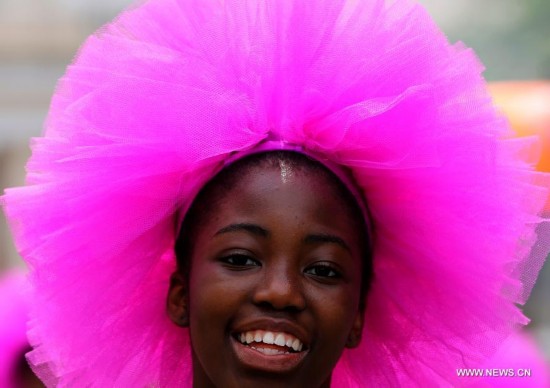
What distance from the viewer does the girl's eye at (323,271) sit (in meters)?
2.52

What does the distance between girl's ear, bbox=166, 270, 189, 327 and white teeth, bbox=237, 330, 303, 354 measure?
0.98 ft

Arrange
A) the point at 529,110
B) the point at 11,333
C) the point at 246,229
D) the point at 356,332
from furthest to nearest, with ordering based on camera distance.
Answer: the point at 529,110, the point at 11,333, the point at 356,332, the point at 246,229

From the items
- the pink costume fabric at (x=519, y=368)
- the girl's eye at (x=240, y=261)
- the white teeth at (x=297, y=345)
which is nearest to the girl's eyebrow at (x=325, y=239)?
the girl's eye at (x=240, y=261)

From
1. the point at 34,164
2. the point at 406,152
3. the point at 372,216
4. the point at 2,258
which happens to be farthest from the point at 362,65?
the point at 2,258

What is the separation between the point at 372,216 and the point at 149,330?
685 mm

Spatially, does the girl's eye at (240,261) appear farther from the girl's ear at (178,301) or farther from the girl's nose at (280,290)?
the girl's ear at (178,301)

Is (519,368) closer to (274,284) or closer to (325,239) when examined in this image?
(325,239)

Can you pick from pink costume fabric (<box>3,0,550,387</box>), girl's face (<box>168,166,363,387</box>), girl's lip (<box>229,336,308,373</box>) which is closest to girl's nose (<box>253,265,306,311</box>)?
girl's face (<box>168,166,363,387</box>)

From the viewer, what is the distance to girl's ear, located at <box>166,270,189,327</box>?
2.72 m

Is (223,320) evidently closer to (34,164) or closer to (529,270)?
(34,164)

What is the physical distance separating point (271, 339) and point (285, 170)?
16.3 inches

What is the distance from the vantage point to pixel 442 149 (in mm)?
2617

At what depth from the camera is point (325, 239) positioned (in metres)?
2.54

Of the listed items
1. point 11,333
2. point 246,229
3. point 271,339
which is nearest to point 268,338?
point 271,339
